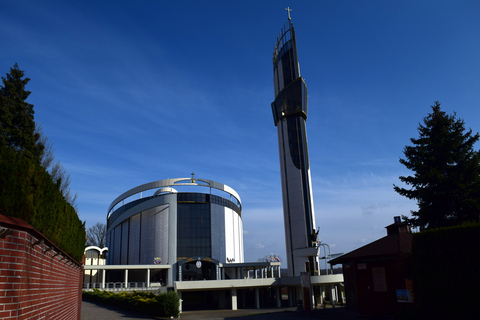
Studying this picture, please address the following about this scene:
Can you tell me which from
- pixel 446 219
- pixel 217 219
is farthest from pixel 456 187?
pixel 217 219

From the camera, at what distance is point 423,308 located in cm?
1446

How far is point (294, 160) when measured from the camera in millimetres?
56250

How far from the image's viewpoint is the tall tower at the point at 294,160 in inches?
2082

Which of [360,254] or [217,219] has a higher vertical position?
[217,219]

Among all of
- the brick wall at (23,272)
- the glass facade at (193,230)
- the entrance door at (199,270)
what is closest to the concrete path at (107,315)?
the brick wall at (23,272)

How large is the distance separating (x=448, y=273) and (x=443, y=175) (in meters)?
12.4

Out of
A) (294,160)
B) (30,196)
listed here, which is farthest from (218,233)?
(30,196)

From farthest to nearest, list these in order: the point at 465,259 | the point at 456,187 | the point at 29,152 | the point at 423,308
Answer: the point at 456,187, the point at 29,152, the point at 423,308, the point at 465,259

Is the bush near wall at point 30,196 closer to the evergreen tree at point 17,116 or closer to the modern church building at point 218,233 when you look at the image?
the evergreen tree at point 17,116

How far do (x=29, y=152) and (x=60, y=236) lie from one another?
9665 millimetres

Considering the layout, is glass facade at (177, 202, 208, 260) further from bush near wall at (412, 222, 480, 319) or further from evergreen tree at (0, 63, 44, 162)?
bush near wall at (412, 222, 480, 319)

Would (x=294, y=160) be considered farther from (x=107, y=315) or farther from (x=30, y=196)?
(x=30, y=196)

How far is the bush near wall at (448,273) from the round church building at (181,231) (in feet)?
140

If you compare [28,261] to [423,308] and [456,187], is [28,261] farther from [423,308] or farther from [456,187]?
[456,187]
